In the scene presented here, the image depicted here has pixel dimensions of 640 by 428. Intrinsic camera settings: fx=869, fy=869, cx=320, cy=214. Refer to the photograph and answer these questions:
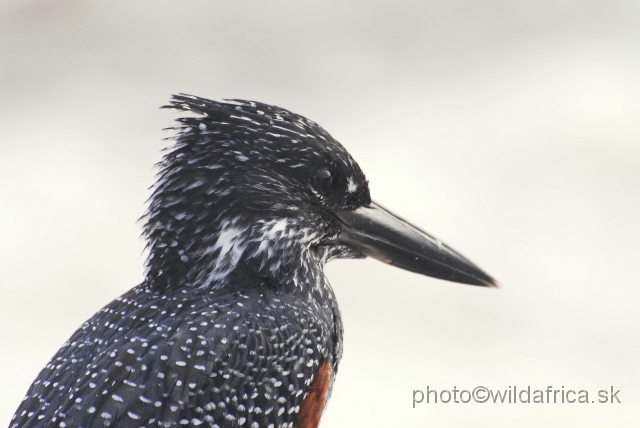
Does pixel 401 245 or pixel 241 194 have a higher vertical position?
pixel 401 245

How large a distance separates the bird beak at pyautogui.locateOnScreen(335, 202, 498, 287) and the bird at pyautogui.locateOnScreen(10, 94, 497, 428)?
0.05 ft

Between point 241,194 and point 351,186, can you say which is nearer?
point 241,194

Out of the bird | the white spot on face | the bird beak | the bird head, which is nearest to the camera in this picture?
the bird

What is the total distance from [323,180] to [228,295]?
58cm

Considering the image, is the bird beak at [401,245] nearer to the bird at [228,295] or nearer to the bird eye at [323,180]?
the bird at [228,295]

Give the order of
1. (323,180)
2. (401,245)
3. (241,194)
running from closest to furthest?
(241,194)
(323,180)
(401,245)

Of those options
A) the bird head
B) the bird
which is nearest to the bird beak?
the bird

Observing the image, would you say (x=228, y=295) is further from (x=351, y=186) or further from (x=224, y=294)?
(x=351, y=186)

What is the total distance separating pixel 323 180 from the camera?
3395 mm

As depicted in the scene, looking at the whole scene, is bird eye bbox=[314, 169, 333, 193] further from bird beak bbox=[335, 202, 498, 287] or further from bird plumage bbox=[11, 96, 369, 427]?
bird beak bbox=[335, 202, 498, 287]

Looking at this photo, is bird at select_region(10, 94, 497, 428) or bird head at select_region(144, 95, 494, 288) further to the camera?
bird head at select_region(144, 95, 494, 288)

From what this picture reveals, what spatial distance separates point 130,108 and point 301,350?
7.29m

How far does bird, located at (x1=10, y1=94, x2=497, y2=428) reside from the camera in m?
3.02

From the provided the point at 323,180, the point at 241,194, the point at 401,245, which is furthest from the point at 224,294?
the point at 401,245
